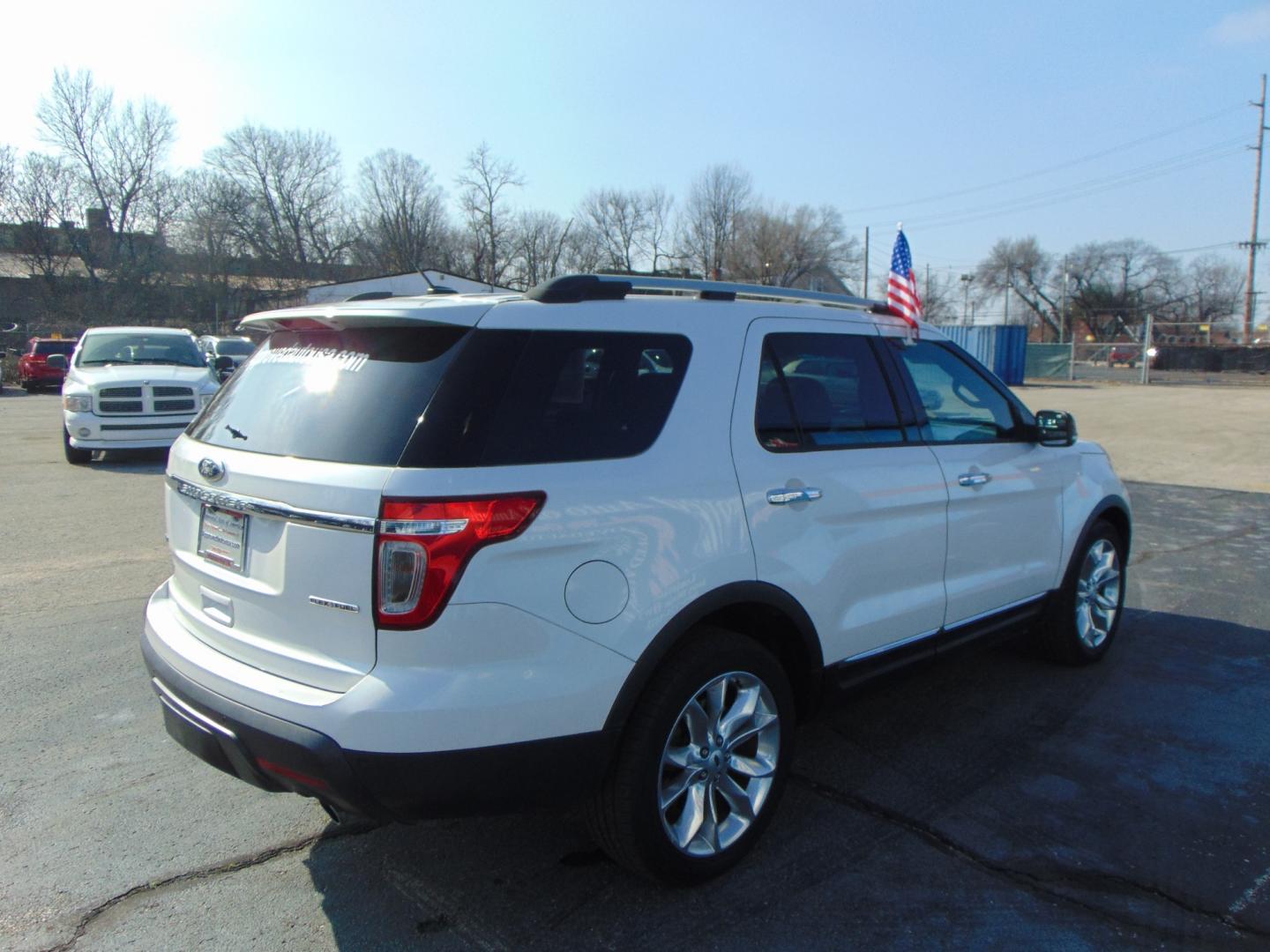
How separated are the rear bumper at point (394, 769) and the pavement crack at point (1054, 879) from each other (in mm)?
1368

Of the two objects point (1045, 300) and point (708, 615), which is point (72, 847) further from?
point (1045, 300)

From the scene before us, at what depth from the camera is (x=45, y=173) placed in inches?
2051

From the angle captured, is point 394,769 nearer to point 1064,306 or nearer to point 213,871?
point 213,871

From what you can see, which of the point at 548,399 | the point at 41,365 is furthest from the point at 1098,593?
the point at 41,365

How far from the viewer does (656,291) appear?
3111 mm

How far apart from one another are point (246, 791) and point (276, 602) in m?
1.38

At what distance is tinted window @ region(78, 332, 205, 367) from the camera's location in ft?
43.6

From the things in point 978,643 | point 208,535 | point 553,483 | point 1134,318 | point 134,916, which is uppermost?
point 1134,318

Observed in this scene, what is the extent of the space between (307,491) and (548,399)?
711 millimetres

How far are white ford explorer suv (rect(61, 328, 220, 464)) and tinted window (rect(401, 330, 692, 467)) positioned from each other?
11.0m

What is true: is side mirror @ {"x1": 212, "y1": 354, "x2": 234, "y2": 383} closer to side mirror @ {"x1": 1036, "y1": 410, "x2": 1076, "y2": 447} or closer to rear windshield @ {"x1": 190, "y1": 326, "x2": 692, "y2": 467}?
rear windshield @ {"x1": 190, "y1": 326, "x2": 692, "y2": 467}

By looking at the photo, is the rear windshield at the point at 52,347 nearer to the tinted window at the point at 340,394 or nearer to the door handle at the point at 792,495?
the tinted window at the point at 340,394

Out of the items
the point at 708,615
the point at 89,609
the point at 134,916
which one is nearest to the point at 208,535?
the point at 134,916

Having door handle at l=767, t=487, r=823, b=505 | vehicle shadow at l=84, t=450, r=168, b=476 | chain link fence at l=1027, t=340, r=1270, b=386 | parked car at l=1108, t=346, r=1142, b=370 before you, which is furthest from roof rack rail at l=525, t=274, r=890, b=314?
parked car at l=1108, t=346, r=1142, b=370
